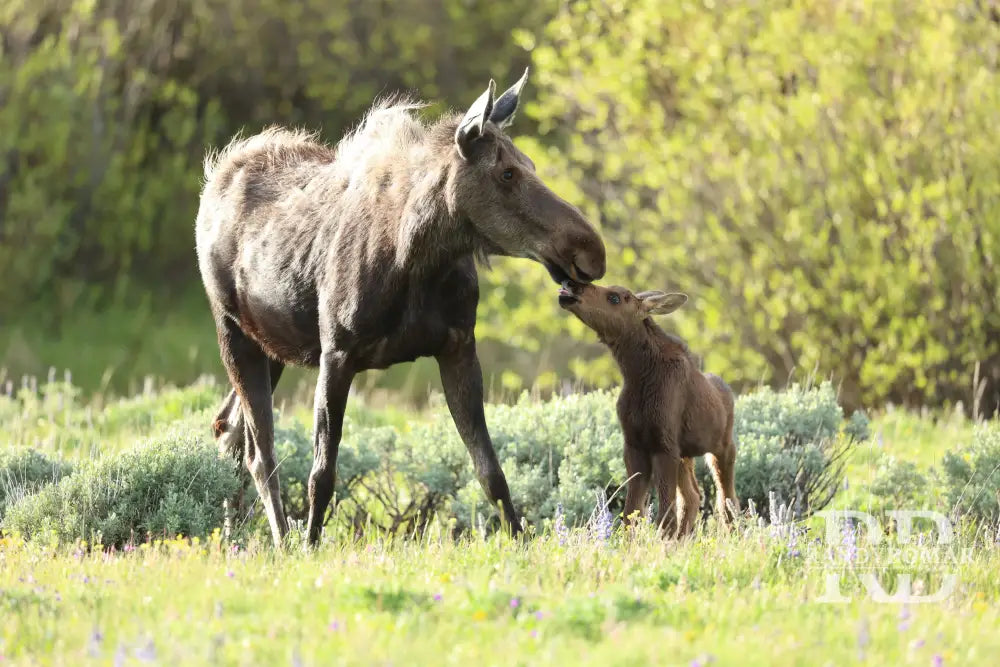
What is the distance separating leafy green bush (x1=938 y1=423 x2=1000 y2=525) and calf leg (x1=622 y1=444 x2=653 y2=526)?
2028 millimetres

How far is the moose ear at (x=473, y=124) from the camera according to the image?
6242 mm

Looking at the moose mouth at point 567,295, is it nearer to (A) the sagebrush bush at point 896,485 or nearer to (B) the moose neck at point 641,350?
(B) the moose neck at point 641,350

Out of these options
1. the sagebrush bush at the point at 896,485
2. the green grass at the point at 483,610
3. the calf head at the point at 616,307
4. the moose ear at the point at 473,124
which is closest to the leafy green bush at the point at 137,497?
the green grass at the point at 483,610

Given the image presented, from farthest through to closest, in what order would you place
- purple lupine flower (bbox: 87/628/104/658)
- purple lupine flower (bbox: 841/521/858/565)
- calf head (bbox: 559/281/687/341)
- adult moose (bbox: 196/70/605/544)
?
calf head (bbox: 559/281/687/341), adult moose (bbox: 196/70/605/544), purple lupine flower (bbox: 841/521/858/565), purple lupine flower (bbox: 87/628/104/658)

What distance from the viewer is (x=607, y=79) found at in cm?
1534

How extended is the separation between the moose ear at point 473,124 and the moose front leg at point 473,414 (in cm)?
98

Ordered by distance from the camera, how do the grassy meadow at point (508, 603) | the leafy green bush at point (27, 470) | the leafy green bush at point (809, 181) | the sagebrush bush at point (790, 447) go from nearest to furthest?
1. the grassy meadow at point (508, 603)
2. the leafy green bush at point (27, 470)
3. the sagebrush bush at point (790, 447)
4. the leafy green bush at point (809, 181)

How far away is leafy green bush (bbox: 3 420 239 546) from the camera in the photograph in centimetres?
756

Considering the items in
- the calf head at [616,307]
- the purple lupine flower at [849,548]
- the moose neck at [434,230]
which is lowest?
the purple lupine flower at [849,548]

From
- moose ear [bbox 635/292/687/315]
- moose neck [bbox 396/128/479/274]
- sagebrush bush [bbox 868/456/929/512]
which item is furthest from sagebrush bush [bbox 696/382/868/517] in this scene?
moose neck [bbox 396/128/479/274]

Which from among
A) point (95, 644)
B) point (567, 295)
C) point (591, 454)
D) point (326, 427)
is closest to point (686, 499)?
point (591, 454)

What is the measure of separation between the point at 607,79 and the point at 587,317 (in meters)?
8.43

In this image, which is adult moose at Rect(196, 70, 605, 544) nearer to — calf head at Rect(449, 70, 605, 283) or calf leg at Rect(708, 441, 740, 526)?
calf head at Rect(449, 70, 605, 283)

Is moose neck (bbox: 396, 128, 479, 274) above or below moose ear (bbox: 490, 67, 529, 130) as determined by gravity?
below
